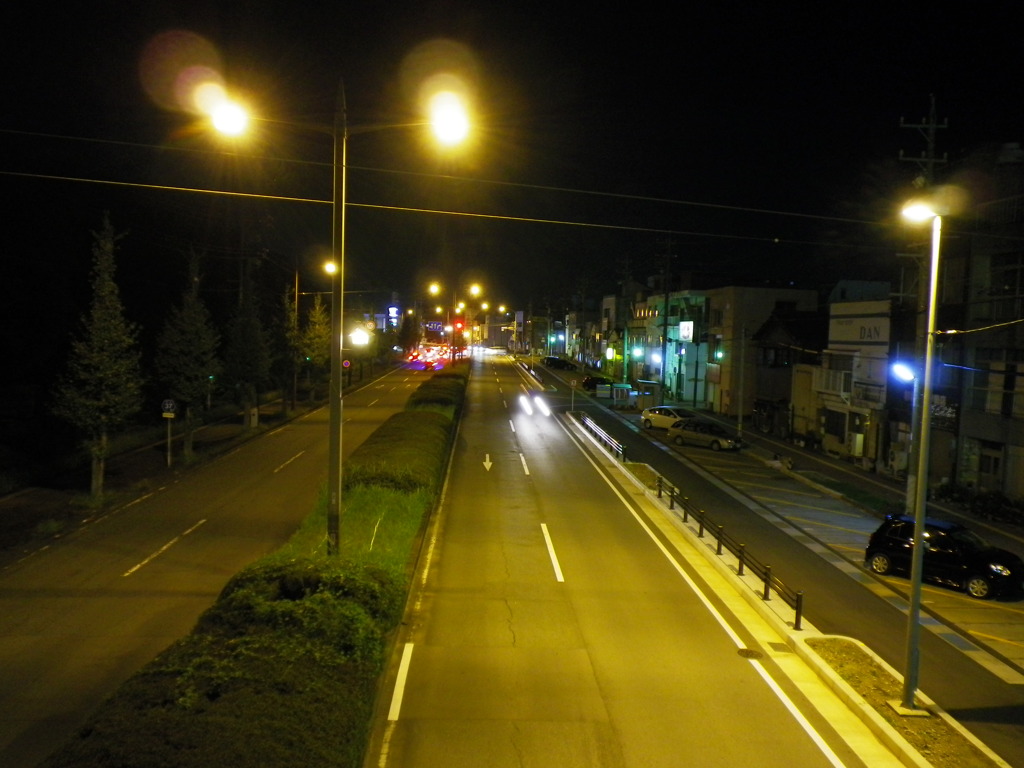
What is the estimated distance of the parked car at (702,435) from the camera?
111 ft

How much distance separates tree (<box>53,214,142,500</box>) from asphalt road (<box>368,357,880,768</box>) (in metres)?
10.2

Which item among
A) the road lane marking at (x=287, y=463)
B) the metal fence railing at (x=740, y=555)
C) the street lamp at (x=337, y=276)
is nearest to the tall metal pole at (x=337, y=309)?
the street lamp at (x=337, y=276)

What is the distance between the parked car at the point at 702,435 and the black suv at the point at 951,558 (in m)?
17.4

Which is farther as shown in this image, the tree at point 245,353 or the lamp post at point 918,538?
the tree at point 245,353

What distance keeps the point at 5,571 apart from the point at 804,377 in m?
33.0

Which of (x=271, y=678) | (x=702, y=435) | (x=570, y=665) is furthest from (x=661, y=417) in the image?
(x=271, y=678)

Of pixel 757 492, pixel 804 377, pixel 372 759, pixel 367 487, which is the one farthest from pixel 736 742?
pixel 804 377

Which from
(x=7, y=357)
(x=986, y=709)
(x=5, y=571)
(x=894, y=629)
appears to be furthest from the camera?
(x=7, y=357)

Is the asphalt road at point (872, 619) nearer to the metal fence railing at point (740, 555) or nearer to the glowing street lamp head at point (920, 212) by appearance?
the metal fence railing at point (740, 555)

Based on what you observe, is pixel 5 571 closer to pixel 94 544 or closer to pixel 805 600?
pixel 94 544

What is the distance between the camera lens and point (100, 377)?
68.3 ft

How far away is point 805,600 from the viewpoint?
13555 millimetres

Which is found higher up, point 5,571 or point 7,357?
point 7,357

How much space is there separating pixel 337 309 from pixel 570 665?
571 centimetres
